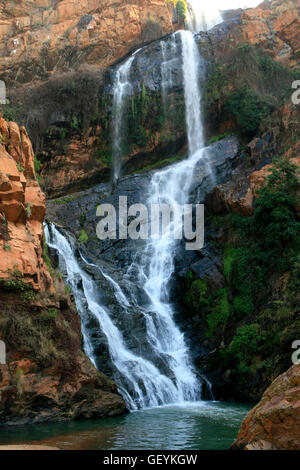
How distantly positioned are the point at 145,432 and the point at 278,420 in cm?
484

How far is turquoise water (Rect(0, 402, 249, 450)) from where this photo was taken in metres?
8.02

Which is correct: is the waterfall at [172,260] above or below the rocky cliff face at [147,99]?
below

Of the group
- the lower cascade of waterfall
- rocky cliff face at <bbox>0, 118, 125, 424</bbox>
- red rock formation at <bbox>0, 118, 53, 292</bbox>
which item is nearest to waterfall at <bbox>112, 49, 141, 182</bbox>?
the lower cascade of waterfall

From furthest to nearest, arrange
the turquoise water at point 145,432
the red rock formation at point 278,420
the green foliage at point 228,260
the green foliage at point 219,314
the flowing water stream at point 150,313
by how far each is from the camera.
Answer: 1. the green foliage at point 228,260
2. the green foliage at point 219,314
3. the flowing water stream at point 150,313
4. the turquoise water at point 145,432
5. the red rock formation at point 278,420

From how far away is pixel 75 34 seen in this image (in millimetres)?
34781

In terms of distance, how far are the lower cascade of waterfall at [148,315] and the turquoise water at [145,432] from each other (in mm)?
1654

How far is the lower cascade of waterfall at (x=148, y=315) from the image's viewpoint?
536 inches

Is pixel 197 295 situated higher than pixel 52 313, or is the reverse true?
pixel 197 295

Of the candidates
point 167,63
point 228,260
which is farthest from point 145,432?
point 167,63

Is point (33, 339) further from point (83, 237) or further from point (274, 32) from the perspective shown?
point (274, 32)

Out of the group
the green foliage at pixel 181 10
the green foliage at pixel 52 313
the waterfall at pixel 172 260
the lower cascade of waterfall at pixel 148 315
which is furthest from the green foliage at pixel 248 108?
the green foliage at pixel 52 313

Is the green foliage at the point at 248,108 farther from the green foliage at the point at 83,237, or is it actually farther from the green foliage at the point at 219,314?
the green foliage at the point at 219,314

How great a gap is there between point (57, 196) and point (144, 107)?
910 centimetres

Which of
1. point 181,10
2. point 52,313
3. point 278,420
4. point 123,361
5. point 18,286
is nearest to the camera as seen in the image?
point 278,420
